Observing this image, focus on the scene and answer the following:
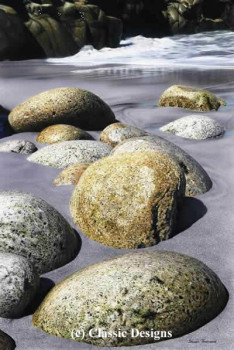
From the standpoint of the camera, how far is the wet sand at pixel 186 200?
275cm

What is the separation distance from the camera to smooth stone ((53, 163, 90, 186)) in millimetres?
4645

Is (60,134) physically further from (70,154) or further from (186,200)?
(186,200)

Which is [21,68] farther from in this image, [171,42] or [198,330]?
[198,330]

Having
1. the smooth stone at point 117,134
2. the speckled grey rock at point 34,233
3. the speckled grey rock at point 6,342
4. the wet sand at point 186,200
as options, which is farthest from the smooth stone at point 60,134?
the speckled grey rock at point 6,342

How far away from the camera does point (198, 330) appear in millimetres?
2775

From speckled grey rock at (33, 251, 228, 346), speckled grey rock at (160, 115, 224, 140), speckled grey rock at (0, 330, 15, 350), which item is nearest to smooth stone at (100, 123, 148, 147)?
speckled grey rock at (160, 115, 224, 140)

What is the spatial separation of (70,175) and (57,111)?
2270 millimetres

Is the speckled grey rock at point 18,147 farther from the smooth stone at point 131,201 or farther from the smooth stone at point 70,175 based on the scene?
the smooth stone at point 131,201

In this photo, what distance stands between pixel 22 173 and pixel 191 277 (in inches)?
104

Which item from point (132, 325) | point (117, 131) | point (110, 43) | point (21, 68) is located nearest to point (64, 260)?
point (132, 325)

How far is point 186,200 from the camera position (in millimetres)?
4422

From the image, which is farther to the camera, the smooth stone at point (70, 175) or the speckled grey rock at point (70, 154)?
the speckled grey rock at point (70, 154)

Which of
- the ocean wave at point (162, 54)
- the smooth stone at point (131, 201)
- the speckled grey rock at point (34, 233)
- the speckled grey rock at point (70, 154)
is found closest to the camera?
the speckled grey rock at point (34, 233)

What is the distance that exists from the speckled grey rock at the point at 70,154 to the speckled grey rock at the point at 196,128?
1.41 metres
